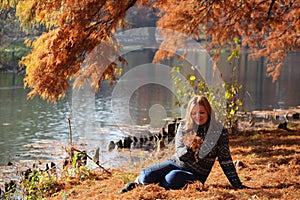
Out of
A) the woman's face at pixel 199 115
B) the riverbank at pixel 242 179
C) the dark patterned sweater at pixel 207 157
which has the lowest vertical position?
the riverbank at pixel 242 179

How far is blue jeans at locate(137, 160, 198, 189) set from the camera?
426 cm

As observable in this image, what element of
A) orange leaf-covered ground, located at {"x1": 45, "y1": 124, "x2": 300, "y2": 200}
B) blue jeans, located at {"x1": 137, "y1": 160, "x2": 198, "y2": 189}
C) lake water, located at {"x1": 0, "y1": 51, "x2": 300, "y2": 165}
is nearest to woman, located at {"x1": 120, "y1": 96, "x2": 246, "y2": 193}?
blue jeans, located at {"x1": 137, "y1": 160, "x2": 198, "y2": 189}

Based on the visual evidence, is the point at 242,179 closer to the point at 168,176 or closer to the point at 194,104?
the point at 168,176

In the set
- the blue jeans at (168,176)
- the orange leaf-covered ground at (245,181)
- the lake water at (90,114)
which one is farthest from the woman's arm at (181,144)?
the lake water at (90,114)

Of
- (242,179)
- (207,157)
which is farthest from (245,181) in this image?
(207,157)

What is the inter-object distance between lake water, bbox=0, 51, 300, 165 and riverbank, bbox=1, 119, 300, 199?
211 cm

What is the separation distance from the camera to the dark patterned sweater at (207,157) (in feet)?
13.9

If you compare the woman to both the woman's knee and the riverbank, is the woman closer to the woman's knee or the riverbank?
the woman's knee

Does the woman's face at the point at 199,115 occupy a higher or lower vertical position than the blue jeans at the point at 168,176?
higher

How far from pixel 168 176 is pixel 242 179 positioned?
897 millimetres

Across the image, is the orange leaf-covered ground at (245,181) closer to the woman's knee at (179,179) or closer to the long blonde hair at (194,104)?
the woman's knee at (179,179)

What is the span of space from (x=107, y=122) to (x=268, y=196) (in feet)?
28.2

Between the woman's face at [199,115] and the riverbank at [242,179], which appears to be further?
the woman's face at [199,115]

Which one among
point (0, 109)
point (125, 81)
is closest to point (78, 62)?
point (0, 109)
